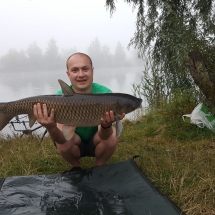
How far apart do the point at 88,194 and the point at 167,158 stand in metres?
0.79

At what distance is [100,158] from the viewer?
6.88 ft


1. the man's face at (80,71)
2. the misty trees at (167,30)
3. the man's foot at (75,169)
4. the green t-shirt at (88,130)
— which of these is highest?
the misty trees at (167,30)

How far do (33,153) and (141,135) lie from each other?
1.20m

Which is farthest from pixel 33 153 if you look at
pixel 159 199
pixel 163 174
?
pixel 159 199

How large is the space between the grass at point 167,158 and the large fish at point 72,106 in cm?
57

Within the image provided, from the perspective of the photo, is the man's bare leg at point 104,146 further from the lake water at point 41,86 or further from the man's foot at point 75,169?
the lake water at point 41,86

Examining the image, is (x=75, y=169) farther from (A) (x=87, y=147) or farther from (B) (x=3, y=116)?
(B) (x=3, y=116)

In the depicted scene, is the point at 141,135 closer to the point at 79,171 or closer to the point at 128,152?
the point at 128,152

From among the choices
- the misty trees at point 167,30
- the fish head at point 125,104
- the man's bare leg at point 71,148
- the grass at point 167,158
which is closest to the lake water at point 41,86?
the misty trees at point 167,30

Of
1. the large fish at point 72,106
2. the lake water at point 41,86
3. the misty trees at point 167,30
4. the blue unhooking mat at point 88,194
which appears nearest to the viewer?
the blue unhooking mat at point 88,194

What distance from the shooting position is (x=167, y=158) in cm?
223

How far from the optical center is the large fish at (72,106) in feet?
5.38

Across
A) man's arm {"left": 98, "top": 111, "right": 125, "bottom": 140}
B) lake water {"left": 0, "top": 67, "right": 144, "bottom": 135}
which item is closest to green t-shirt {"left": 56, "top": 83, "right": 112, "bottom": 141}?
man's arm {"left": 98, "top": 111, "right": 125, "bottom": 140}

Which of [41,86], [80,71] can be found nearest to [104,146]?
[80,71]
